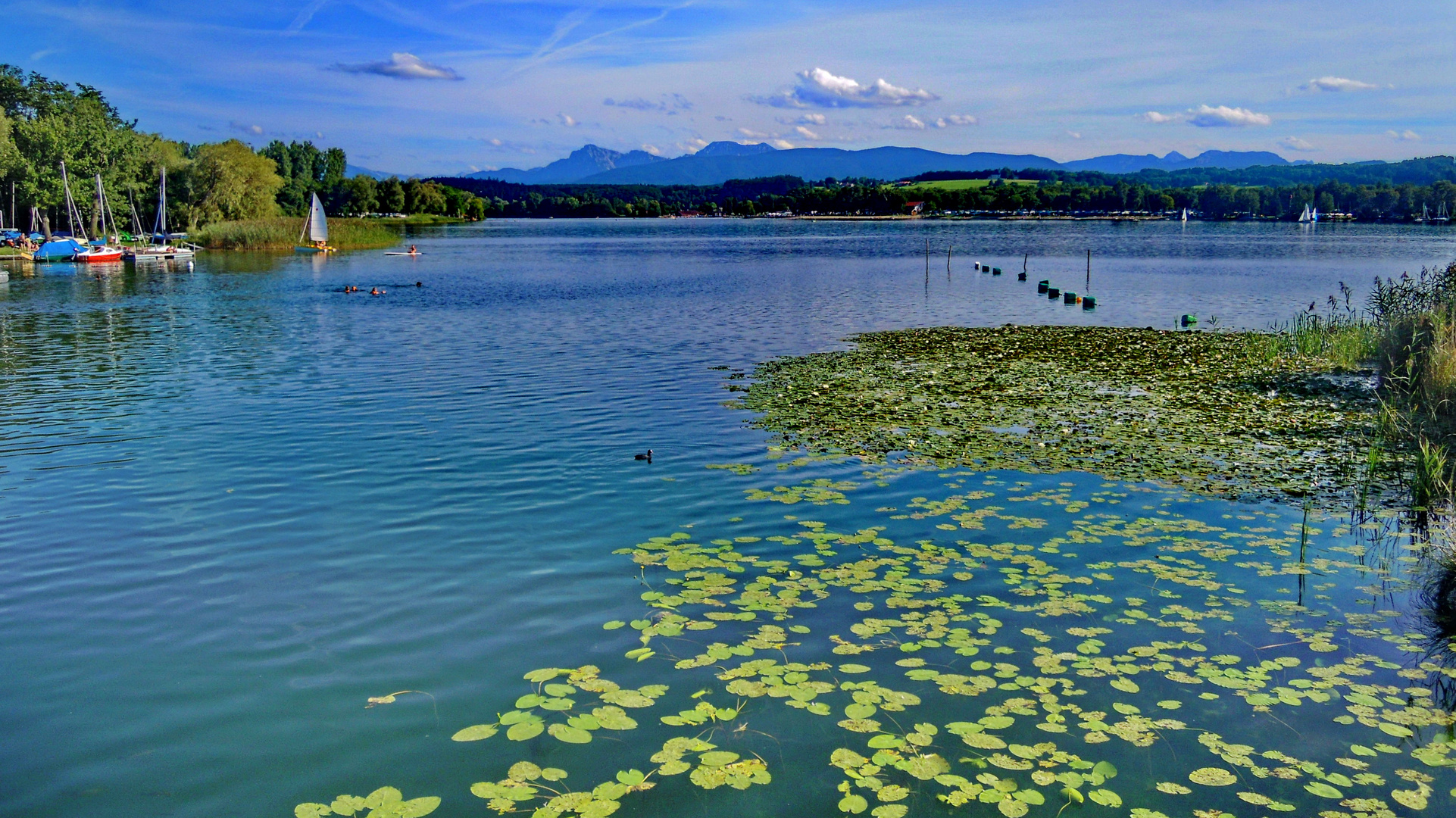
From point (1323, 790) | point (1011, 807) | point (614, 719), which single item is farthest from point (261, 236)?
point (1323, 790)

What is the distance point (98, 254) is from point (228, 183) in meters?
38.4

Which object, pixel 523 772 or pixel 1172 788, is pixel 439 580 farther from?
pixel 1172 788

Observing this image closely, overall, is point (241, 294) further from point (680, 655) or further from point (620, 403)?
point (680, 655)

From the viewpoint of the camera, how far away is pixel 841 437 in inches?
717

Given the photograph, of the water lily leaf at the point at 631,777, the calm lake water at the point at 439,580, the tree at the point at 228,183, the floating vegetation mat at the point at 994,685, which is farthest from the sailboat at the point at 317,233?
the water lily leaf at the point at 631,777

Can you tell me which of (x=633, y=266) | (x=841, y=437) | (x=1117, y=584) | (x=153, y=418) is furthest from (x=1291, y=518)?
(x=633, y=266)

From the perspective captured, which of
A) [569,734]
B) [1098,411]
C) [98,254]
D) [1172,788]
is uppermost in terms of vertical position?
[98,254]

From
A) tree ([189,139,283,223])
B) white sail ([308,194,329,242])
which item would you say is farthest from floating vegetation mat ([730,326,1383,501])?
tree ([189,139,283,223])

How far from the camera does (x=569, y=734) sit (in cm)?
777

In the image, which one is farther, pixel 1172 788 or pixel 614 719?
pixel 614 719

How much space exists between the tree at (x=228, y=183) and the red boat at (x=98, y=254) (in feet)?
114

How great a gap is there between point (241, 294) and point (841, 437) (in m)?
46.8

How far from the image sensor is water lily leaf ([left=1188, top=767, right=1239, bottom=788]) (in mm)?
7090

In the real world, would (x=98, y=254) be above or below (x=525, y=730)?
above
